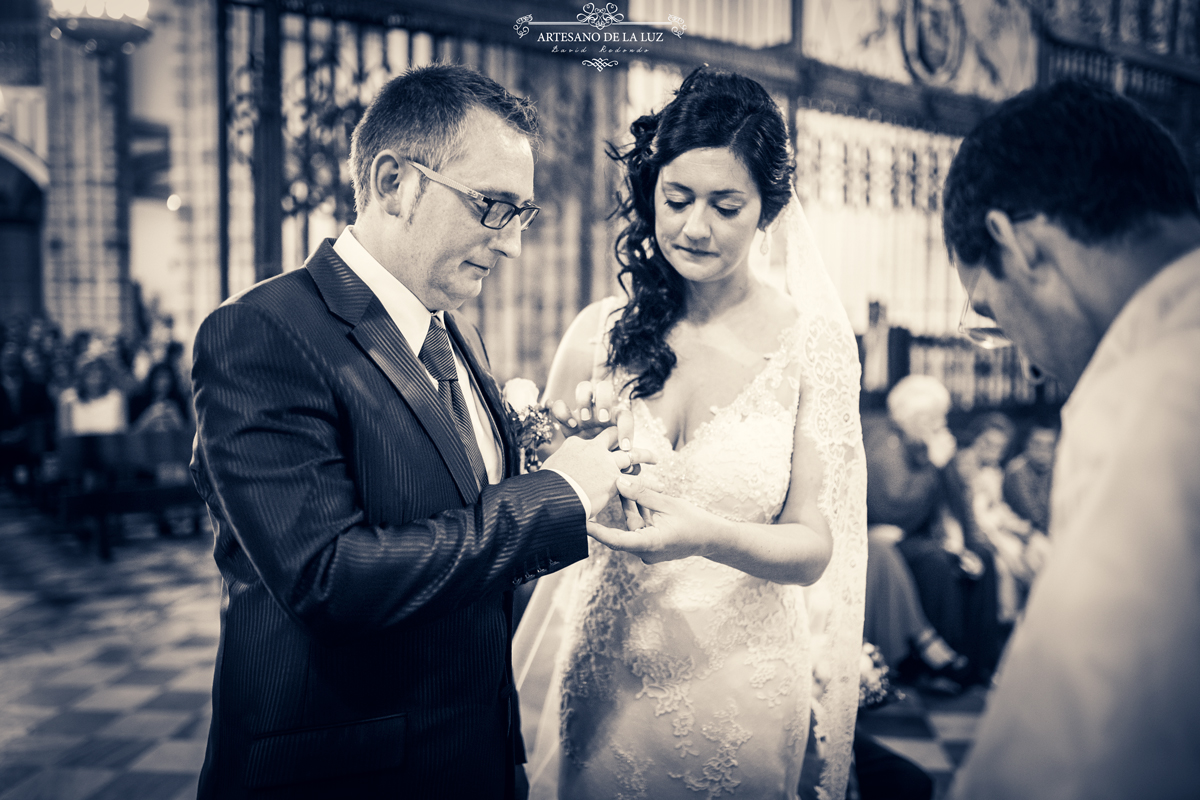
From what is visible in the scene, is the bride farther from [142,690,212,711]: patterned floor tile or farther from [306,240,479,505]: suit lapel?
[142,690,212,711]: patterned floor tile

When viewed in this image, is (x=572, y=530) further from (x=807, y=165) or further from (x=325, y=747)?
(x=807, y=165)

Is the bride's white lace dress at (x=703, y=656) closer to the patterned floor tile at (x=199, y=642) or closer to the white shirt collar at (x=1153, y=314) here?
the white shirt collar at (x=1153, y=314)

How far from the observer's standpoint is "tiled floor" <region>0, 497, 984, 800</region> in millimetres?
3092

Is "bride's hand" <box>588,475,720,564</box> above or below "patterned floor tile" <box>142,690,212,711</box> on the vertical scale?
above

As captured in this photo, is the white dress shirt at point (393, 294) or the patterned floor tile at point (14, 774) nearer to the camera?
the white dress shirt at point (393, 294)

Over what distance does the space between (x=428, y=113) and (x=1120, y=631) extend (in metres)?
1.18

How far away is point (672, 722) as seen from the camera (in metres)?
1.61

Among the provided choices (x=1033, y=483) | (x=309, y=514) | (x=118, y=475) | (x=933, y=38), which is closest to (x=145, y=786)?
(x=309, y=514)

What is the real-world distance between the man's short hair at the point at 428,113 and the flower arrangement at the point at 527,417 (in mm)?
477

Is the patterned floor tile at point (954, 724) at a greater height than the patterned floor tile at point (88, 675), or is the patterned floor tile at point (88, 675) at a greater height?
the patterned floor tile at point (88, 675)

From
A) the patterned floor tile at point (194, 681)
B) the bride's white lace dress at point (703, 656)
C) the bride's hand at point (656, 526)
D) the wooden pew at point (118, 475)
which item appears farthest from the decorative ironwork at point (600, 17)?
the wooden pew at point (118, 475)

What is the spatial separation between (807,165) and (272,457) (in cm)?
480

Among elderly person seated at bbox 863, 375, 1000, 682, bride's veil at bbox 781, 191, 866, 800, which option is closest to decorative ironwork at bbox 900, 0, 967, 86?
elderly person seated at bbox 863, 375, 1000, 682

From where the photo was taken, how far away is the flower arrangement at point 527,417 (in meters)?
1.57
